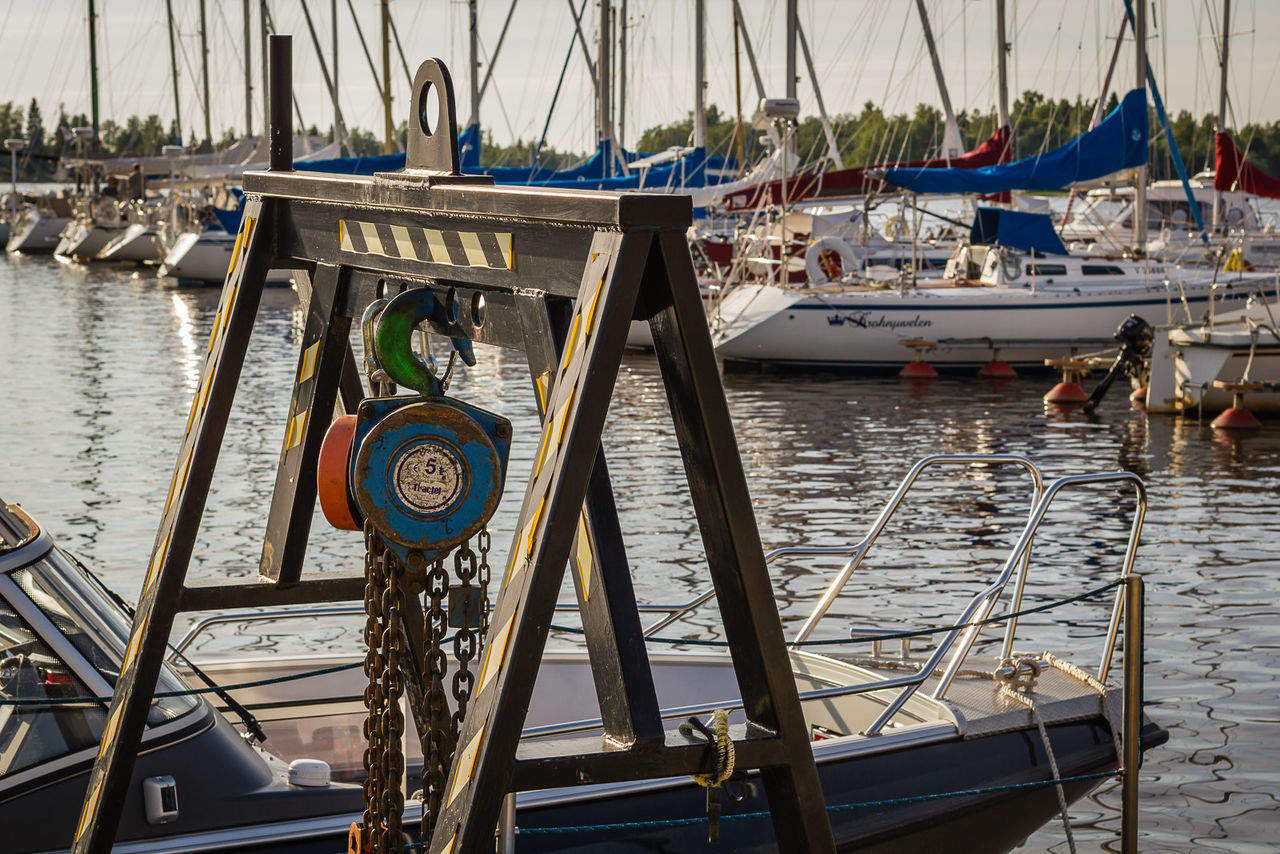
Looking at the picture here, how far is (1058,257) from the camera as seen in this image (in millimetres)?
26797

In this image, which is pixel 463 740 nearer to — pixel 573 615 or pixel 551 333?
pixel 551 333

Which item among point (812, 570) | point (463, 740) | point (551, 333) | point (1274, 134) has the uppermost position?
point (1274, 134)

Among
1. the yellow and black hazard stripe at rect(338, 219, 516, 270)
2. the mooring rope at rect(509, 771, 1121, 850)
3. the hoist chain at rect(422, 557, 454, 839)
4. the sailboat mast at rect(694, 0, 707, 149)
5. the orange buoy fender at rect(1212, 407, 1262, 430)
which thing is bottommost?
the orange buoy fender at rect(1212, 407, 1262, 430)

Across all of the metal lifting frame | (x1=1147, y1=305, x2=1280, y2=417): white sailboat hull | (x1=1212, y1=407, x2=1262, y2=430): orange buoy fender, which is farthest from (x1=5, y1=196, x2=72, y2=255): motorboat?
the metal lifting frame

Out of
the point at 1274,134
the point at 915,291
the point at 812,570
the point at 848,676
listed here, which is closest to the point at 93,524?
the point at 812,570

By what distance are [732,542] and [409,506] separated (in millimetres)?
752

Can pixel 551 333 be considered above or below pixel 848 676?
above

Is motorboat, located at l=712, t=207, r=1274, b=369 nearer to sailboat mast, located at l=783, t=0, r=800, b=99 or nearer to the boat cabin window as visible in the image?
sailboat mast, located at l=783, t=0, r=800, b=99

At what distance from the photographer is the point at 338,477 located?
331 centimetres

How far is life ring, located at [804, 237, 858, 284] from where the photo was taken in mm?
26750

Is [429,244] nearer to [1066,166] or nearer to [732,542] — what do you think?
[732,542]

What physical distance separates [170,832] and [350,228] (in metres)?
1.78

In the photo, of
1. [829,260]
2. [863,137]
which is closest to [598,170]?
[829,260]

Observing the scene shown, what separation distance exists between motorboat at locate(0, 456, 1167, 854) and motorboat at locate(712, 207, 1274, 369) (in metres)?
19.6
